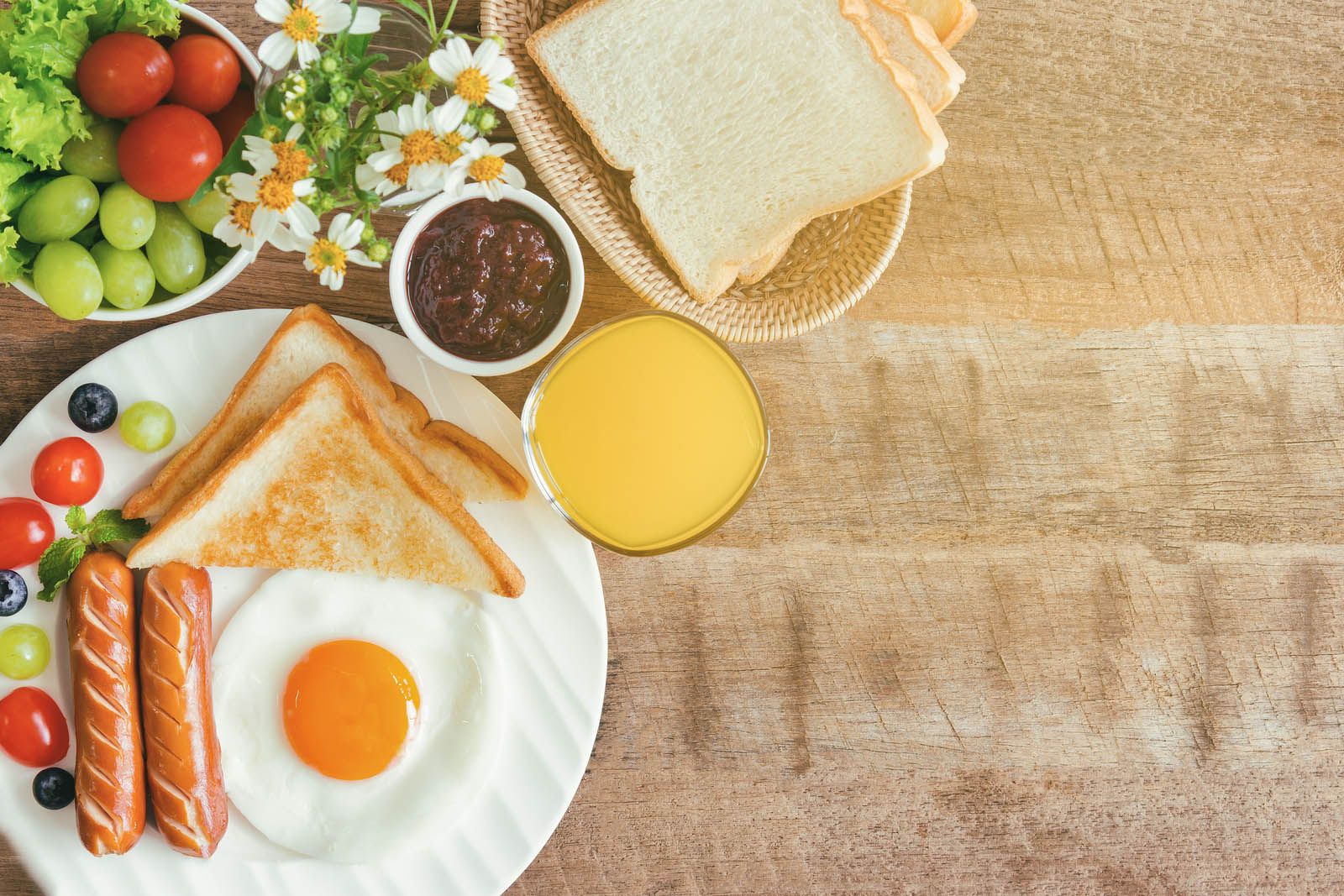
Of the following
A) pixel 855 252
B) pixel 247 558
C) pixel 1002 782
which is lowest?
pixel 1002 782

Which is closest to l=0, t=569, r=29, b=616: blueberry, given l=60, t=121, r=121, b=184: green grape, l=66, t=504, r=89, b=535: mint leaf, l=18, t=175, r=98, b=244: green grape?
l=66, t=504, r=89, b=535: mint leaf

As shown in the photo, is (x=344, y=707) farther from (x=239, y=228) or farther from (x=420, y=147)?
(x=420, y=147)

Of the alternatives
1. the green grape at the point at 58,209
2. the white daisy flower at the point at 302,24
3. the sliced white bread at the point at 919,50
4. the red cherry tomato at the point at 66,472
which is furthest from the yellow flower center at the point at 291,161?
the sliced white bread at the point at 919,50

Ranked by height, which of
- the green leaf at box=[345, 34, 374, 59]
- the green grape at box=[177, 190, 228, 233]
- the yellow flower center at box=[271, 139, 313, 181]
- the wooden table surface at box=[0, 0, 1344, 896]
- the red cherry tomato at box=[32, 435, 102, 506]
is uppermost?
the green leaf at box=[345, 34, 374, 59]

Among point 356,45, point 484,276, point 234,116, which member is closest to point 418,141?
point 356,45

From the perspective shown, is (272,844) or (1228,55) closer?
(272,844)

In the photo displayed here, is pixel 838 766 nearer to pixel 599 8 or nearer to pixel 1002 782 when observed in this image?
Result: pixel 1002 782

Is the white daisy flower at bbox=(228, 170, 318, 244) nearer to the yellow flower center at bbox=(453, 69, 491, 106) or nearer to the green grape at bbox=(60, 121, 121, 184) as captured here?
the yellow flower center at bbox=(453, 69, 491, 106)

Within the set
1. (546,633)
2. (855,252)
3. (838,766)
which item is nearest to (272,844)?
(546,633)
